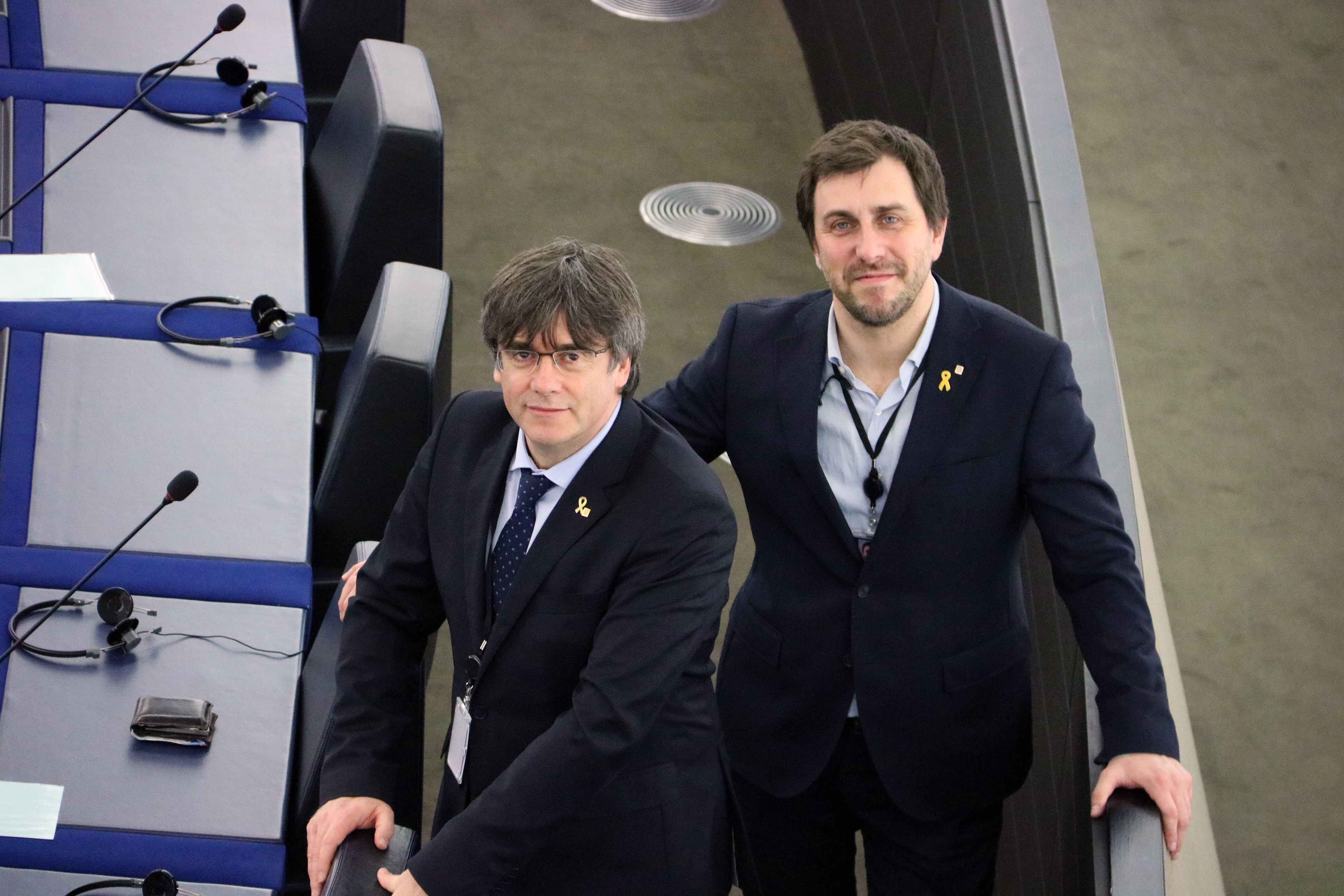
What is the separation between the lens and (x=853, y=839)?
2168 millimetres

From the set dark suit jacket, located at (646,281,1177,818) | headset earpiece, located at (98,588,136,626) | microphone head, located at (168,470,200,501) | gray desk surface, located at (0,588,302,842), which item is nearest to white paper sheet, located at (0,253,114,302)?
gray desk surface, located at (0,588,302,842)

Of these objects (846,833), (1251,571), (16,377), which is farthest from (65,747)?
(1251,571)

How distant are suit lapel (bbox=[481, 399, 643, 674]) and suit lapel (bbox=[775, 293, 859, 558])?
0.34 meters

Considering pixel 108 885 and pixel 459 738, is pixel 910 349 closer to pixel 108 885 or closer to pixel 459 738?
pixel 459 738

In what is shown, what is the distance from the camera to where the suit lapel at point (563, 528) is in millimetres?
1646

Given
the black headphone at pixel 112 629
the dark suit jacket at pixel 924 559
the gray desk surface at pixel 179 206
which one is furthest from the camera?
the gray desk surface at pixel 179 206

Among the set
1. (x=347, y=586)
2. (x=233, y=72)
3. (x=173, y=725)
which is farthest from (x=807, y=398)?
(x=233, y=72)

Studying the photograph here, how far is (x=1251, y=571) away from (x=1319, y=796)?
2.47 feet

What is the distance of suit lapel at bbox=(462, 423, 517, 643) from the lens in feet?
5.50

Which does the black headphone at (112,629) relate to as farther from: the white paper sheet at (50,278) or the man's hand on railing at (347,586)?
the white paper sheet at (50,278)

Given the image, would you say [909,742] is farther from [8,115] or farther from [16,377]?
[8,115]

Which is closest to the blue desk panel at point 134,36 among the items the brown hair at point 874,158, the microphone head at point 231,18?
the microphone head at point 231,18

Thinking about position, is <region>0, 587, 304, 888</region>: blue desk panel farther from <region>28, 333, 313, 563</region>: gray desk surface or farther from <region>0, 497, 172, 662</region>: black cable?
<region>28, 333, 313, 563</region>: gray desk surface

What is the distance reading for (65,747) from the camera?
2039mm
